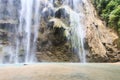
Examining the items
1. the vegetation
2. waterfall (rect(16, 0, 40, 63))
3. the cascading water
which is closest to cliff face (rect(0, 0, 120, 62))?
the cascading water

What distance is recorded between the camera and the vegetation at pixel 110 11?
648 inches

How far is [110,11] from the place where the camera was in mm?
17406

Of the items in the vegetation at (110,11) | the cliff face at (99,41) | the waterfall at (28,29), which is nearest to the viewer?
the waterfall at (28,29)

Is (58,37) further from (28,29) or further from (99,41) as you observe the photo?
(99,41)

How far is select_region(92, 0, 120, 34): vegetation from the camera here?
54.0 feet

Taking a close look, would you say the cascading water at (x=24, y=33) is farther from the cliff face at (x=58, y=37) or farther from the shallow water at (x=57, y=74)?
the shallow water at (x=57, y=74)

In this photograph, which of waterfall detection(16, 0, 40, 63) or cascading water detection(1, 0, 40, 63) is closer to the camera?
cascading water detection(1, 0, 40, 63)

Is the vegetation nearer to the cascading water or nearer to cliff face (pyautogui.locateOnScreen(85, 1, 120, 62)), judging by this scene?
cliff face (pyautogui.locateOnScreen(85, 1, 120, 62))

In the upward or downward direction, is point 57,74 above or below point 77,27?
below

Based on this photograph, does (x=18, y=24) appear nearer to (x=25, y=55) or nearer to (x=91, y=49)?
(x=25, y=55)

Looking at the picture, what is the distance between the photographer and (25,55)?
45.6 feet

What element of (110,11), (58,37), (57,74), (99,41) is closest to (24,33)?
(58,37)

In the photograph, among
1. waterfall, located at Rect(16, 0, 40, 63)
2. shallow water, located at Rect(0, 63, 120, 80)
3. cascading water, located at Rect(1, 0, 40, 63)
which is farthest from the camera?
waterfall, located at Rect(16, 0, 40, 63)

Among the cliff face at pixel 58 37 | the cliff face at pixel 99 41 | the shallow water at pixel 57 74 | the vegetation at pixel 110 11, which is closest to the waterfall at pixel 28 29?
the cliff face at pixel 58 37
